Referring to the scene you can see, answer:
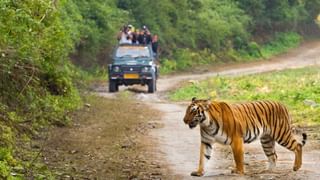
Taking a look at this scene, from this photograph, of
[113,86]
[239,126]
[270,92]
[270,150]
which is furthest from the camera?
[113,86]

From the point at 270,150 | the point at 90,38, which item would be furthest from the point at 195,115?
the point at 90,38

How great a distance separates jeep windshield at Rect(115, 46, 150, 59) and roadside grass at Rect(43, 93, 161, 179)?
28.4 ft

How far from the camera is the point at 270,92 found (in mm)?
25594

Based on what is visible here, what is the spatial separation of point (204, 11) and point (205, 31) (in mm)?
1903

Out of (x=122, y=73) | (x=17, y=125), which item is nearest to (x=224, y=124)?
(x=17, y=125)

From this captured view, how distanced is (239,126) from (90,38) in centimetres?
2534

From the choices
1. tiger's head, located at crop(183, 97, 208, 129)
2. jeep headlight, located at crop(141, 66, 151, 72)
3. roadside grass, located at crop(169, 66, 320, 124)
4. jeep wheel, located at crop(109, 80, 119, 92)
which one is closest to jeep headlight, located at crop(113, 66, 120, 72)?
jeep wheel, located at crop(109, 80, 119, 92)

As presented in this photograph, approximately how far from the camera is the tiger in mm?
10539

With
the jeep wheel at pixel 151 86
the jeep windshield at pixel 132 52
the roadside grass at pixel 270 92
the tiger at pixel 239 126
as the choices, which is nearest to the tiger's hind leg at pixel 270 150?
the tiger at pixel 239 126

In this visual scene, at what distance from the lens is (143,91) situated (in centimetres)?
3073

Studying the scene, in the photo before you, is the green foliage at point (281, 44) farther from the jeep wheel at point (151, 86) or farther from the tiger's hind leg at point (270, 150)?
the tiger's hind leg at point (270, 150)

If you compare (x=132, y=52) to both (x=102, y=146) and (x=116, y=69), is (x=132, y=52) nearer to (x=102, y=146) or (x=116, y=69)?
(x=116, y=69)

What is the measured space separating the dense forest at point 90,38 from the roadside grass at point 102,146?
597 mm

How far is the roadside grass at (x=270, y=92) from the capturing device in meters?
19.7
